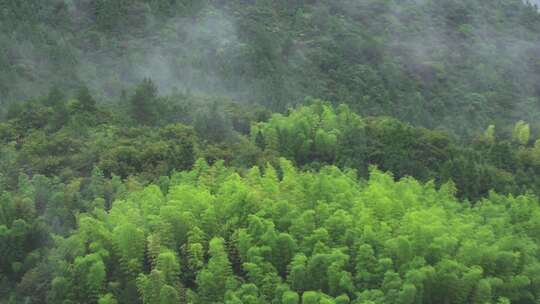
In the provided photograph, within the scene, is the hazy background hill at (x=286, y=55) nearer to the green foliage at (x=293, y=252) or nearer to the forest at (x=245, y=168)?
the forest at (x=245, y=168)

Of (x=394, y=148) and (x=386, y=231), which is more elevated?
(x=386, y=231)

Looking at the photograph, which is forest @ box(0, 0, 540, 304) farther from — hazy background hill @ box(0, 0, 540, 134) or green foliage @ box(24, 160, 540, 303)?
hazy background hill @ box(0, 0, 540, 134)

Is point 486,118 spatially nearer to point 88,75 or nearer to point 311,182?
point 88,75

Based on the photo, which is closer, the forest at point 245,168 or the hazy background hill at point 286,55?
the forest at point 245,168

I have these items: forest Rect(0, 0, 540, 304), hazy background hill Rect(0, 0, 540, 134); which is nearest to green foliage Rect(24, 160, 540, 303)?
forest Rect(0, 0, 540, 304)

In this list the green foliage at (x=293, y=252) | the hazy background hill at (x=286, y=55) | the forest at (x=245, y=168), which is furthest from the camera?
the hazy background hill at (x=286, y=55)

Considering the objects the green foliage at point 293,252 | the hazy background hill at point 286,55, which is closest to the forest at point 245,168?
the green foliage at point 293,252

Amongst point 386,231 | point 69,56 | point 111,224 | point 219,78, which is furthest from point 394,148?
point 69,56

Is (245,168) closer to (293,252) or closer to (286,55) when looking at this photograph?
(293,252)
